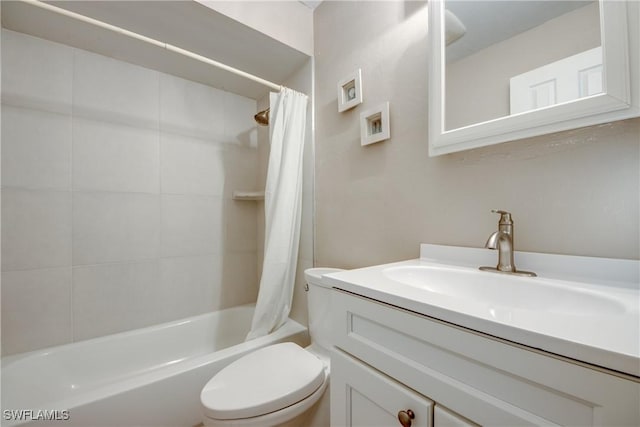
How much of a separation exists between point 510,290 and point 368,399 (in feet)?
Result: 1.49

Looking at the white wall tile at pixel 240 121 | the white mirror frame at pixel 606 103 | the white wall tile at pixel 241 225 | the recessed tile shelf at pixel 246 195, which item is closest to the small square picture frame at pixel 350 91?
the white mirror frame at pixel 606 103

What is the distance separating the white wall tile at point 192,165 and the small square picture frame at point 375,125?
1.14m

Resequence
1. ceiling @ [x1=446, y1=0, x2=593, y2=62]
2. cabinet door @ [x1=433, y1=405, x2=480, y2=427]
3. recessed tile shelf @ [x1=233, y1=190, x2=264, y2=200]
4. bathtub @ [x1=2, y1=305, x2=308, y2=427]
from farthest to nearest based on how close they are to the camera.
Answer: recessed tile shelf @ [x1=233, y1=190, x2=264, y2=200], bathtub @ [x1=2, y1=305, x2=308, y2=427], ceiling @ [x1=446, y1=0, x2=593, y2=62], cabinet door @ [x1=433, y1=405, x2=480, y2=427]

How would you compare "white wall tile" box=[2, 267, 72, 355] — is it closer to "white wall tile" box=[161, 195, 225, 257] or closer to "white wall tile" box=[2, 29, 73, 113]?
"white wall tile" box=[161, 195, 225, 257]

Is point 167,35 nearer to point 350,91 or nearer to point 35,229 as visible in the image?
point 350,91

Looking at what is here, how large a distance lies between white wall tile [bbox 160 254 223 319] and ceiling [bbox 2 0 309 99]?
4.05ft

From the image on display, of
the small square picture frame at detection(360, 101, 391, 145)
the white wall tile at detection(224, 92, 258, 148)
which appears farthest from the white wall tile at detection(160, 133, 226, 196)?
the small square picture frame at detection(360, 101, 391, 145)

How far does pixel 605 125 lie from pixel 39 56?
2.34 metres

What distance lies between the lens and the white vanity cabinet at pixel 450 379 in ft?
1.03

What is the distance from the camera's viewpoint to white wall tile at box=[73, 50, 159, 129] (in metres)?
1.41

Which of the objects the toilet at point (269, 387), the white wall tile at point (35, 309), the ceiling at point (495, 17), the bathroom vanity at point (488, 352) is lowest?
the toilet at point (269, 387)

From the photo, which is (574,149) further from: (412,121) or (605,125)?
(412,121)

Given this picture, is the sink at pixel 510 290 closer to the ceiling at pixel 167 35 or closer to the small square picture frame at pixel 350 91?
the small square picture frame at pixel 350 91

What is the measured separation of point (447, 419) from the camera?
1.45 feet
